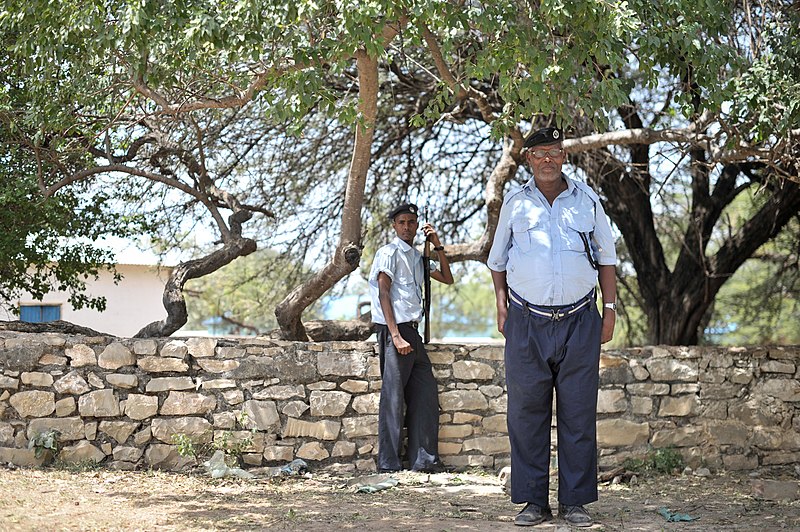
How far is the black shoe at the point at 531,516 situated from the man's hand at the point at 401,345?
191 centimetres

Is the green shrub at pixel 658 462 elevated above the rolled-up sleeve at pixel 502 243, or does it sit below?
below

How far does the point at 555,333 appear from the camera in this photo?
4.09 metres

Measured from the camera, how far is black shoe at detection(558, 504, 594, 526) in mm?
4055

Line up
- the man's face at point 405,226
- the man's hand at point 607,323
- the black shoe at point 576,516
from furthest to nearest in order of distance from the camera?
1. the man's face at point 405,226
2. the man's hand at point 607,323
3. the black shoe at point 576,516

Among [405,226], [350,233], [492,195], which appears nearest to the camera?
[405,226]

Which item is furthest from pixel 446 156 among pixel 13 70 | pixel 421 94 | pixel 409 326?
pixel 13 70

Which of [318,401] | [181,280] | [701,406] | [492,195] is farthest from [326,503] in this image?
[492,195]

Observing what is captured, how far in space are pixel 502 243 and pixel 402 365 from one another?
6.17 feet

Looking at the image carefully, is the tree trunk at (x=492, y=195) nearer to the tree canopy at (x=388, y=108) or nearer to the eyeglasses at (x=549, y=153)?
the tree canopy at (x=388, y=108)

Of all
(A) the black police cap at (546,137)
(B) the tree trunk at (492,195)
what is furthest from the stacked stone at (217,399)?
(A) the black police cap at (546,137)

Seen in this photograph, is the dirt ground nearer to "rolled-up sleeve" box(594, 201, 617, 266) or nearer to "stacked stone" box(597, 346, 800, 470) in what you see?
"stacked stone" box(597, 346, 800, 470)

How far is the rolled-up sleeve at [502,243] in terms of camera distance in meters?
4.30

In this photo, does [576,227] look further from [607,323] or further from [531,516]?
[531,516]

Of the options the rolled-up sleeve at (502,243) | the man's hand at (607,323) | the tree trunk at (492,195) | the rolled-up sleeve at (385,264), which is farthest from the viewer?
the tree trunk at (492,195)
